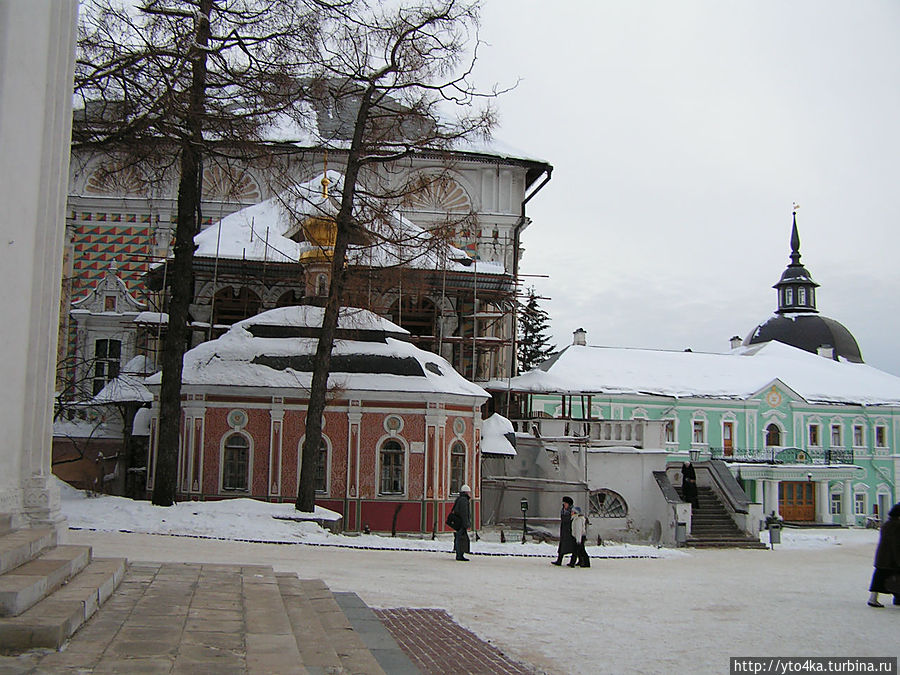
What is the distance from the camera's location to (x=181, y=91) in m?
15.1

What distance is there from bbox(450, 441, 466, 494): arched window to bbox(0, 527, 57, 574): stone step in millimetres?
17748

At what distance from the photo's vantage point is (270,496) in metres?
24.0

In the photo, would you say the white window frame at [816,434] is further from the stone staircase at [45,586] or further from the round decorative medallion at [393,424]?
the stone staircase at [45,586]

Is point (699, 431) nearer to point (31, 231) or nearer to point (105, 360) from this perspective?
point (105, 360)

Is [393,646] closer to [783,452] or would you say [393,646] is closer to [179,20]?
[179,20]

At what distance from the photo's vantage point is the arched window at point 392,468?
2442 cm

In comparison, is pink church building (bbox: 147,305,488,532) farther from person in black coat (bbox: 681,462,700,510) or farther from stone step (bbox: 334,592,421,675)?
stone step (bbox: 334,592,421,675)

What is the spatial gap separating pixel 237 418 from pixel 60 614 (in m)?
18.8

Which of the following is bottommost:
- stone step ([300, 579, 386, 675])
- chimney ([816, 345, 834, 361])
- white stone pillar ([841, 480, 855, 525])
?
white stone pillar ([841, 480, 855, 525])

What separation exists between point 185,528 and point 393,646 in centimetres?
1077

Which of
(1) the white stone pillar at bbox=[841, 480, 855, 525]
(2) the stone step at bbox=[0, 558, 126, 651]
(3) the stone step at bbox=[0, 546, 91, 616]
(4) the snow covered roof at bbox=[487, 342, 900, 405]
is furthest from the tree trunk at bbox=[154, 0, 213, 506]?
(1) the white stone pillar at bbox=[841, 480, 855, 525]

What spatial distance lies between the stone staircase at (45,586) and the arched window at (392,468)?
16042 millimetres

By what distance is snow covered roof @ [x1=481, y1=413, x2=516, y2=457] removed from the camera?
28.9 metres

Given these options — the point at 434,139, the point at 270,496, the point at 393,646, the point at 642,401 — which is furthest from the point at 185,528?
the point at 642,401
